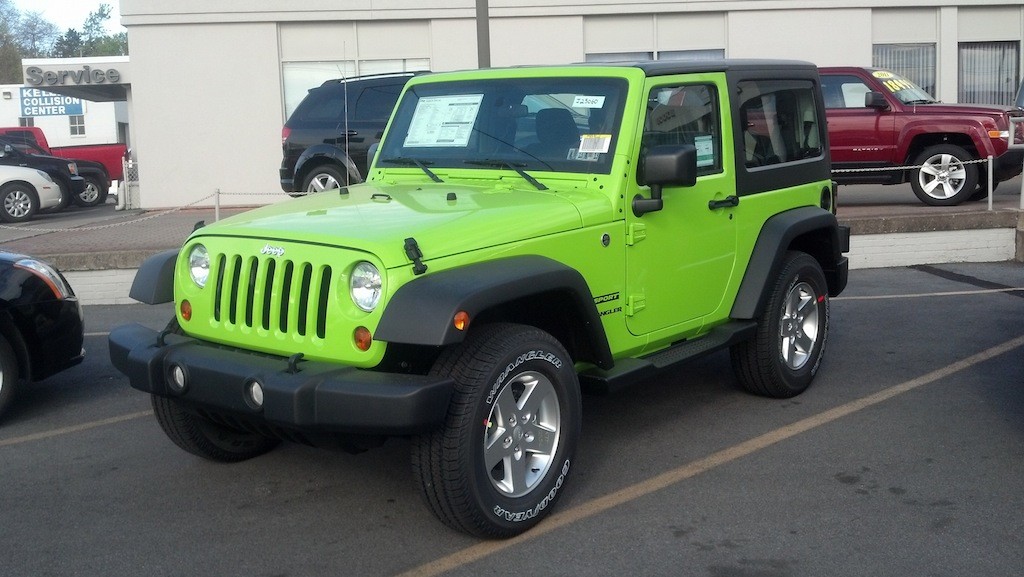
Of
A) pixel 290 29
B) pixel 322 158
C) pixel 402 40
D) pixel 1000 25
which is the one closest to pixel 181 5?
pixel 290 29

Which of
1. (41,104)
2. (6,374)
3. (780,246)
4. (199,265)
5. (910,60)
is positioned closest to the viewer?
(199,265)

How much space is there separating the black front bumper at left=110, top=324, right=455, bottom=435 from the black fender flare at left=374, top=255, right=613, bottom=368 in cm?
20

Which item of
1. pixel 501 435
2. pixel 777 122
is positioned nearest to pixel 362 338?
pixel 501 435

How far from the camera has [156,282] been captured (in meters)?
5.00

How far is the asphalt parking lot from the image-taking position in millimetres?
4352

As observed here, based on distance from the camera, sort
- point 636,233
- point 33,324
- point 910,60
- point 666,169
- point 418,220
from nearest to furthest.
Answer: point 418,220, point 666,169, point 636,233, point 33,324, point 910,60

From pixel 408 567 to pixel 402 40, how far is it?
655 inches

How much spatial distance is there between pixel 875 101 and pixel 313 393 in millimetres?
11321

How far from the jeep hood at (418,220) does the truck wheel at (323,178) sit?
29.8 feet

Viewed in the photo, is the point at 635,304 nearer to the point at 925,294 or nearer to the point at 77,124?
the point at 925,294

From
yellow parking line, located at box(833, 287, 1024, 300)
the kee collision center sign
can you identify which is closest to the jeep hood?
yellow parking line, located at box(833, 287, 1024, 300)

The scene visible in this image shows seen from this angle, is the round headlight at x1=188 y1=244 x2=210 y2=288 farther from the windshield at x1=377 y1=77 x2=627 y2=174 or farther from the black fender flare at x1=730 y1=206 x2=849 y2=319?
the black fender flare at x1=730 y1=206 x2=849 y2=319

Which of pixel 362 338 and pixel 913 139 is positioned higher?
pixel 913 139

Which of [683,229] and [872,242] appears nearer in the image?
[683,229]
